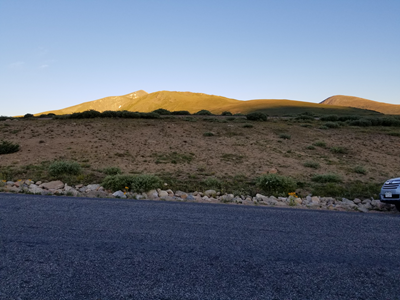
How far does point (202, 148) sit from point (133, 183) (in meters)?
8.48

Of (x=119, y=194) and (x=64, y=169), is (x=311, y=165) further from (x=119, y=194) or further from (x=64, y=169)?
(x=64, y=169)

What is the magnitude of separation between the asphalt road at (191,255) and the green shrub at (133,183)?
3.71 metres

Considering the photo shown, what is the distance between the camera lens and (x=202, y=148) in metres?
18.5

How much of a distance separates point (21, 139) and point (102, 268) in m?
19.9

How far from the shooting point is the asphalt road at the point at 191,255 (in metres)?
3.16

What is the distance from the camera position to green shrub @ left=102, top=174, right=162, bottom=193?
33.7 ft

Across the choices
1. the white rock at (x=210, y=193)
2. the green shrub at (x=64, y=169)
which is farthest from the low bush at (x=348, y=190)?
the green shrub at (x=64, y=169)

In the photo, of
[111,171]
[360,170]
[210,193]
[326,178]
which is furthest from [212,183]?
[360,170]

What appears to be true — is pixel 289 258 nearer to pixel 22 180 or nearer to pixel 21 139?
pixel 22 180

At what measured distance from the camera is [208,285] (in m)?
3.24

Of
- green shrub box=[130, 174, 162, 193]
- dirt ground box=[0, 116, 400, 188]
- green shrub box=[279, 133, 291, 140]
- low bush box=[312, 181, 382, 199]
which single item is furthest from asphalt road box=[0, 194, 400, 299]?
green shrub box=[279, 133, 291, 140]

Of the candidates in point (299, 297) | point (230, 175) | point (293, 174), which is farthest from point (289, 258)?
point (293, 174)

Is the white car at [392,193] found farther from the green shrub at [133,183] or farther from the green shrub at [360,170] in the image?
the green shrub at [133,183]

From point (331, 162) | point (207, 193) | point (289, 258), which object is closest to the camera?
point (289, 258)
